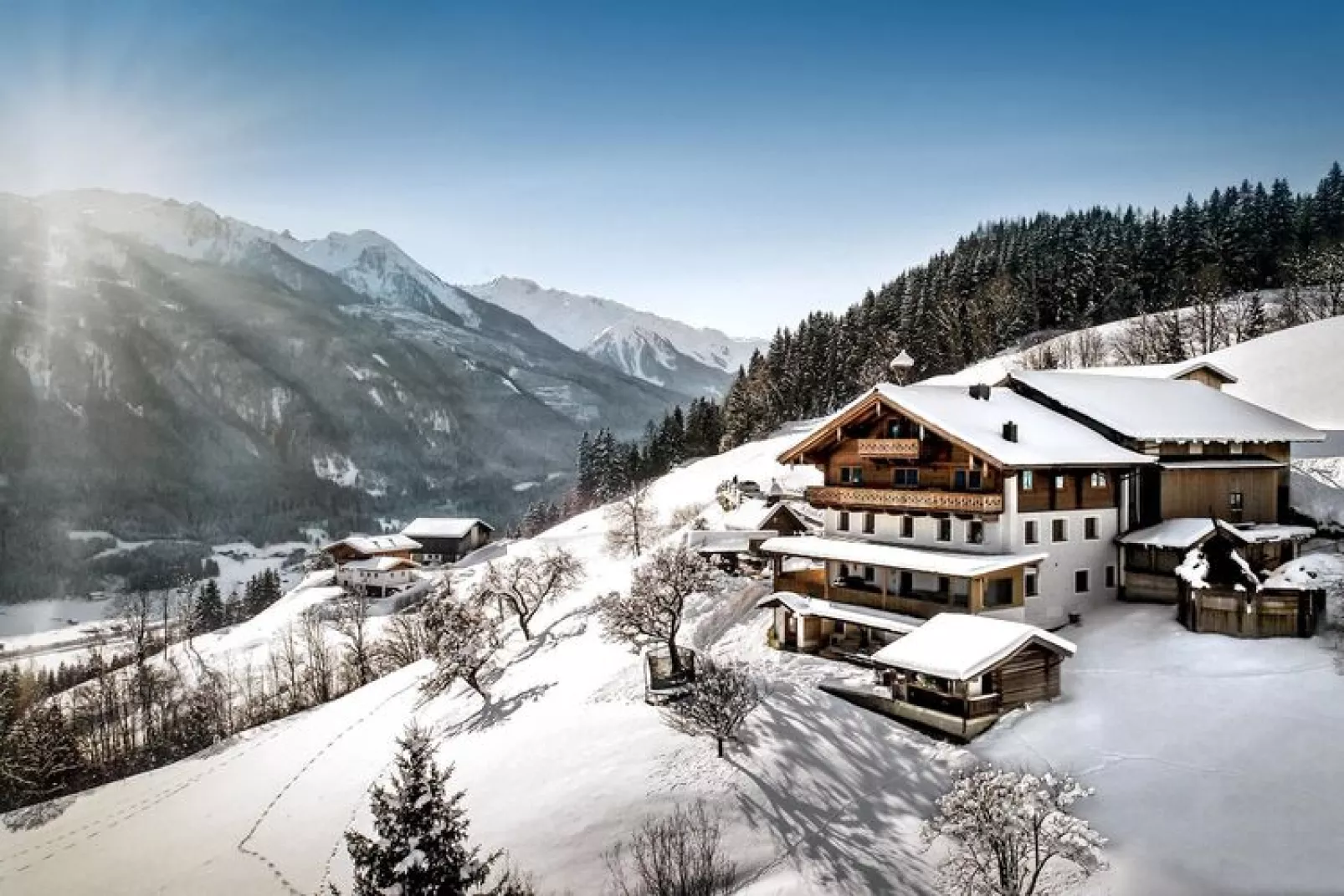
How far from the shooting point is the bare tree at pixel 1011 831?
16.8 metres

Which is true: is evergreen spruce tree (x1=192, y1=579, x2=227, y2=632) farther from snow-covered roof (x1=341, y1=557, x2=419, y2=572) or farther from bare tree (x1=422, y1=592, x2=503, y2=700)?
bare tree (x1=422, y1=592, x2=503, y2=700)

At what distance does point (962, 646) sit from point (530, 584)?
37.7 meters

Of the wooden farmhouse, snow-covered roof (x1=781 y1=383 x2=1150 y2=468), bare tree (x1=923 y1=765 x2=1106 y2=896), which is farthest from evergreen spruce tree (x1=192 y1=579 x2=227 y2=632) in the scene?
bare tree (x1=923 y1=765 x2=1106 y2=896)

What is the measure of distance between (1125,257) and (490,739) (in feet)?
370

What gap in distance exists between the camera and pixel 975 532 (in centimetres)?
3419

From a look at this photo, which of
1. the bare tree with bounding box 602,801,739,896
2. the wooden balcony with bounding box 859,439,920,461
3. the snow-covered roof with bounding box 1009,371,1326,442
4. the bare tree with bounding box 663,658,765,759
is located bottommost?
the bare tree with bounding box 602,801,739,896

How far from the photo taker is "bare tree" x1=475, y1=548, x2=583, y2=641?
2119 inches

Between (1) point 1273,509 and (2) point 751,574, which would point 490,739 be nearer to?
(2) point 751,574

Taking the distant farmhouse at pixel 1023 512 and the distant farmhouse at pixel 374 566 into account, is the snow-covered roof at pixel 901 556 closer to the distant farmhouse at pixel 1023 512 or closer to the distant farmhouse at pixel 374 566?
the distant farmhouse at pixel 1023 512

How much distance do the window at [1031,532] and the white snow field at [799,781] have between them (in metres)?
4.22

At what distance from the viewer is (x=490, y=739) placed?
32.5m

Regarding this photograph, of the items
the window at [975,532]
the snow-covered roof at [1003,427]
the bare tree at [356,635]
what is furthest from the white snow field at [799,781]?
the bare tree at [356,635]

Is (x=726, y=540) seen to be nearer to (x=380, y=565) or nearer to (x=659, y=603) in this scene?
(x=659, y=603)

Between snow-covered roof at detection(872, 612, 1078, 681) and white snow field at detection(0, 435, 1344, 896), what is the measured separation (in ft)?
8.17
